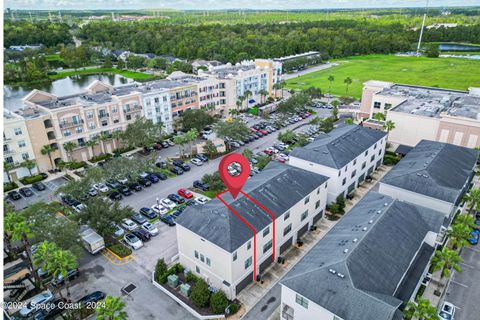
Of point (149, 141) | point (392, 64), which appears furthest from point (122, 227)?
point (392, 64)

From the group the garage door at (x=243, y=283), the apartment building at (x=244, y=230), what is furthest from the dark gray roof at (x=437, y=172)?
the garage door at (x=243, y=283)

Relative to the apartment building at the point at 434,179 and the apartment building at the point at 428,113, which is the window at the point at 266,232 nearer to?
the apartment building at the point at 434,179

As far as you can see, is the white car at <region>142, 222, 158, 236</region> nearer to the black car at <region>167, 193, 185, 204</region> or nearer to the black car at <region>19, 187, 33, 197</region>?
the black car at <region>167, 193, 185, 204</region>

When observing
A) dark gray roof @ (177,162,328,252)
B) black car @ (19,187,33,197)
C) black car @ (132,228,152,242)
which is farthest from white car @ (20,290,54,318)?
black car @ (19,187,33,197)

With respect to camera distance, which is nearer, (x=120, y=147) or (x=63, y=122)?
(x=63, y=122)

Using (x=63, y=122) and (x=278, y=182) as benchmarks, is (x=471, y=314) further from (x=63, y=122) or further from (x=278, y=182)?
(x=63, y=122)

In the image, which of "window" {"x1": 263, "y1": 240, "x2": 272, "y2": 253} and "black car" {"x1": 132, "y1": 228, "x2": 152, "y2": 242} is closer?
"window" {"x1": 263, "y1": 240, "x2": 272, "y2": 253}
